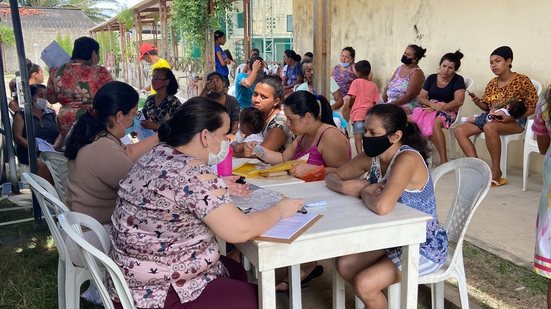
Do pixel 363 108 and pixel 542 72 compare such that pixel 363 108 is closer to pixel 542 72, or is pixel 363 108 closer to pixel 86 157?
pixel 542 72

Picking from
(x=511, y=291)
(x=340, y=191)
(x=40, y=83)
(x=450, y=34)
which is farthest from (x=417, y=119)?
(x=40, y=83)

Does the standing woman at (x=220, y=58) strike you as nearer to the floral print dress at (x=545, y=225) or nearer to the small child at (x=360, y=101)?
the small child at (x=360, y=101)

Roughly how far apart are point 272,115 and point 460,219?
5.43 ft

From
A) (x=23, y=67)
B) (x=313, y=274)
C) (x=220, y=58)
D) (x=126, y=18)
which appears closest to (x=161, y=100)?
(x=23, y=67)

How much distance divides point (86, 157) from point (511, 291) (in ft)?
7.65

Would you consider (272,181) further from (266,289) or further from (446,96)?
(446,96)

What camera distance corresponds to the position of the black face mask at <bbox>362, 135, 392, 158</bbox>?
2242 millimetres

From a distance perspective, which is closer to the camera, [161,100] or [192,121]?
[192,121]

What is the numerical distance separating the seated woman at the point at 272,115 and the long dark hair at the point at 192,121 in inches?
59.0

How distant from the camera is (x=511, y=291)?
271 centimetres

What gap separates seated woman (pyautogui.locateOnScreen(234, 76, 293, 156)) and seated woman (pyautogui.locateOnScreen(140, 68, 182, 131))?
4.70 ft

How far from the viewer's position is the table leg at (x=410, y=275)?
196 centimetres

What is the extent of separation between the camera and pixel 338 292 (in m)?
2.51

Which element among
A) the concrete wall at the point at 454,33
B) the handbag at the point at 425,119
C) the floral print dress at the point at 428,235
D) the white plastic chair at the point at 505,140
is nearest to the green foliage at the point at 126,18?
the concrete wall at the point at 454,33
